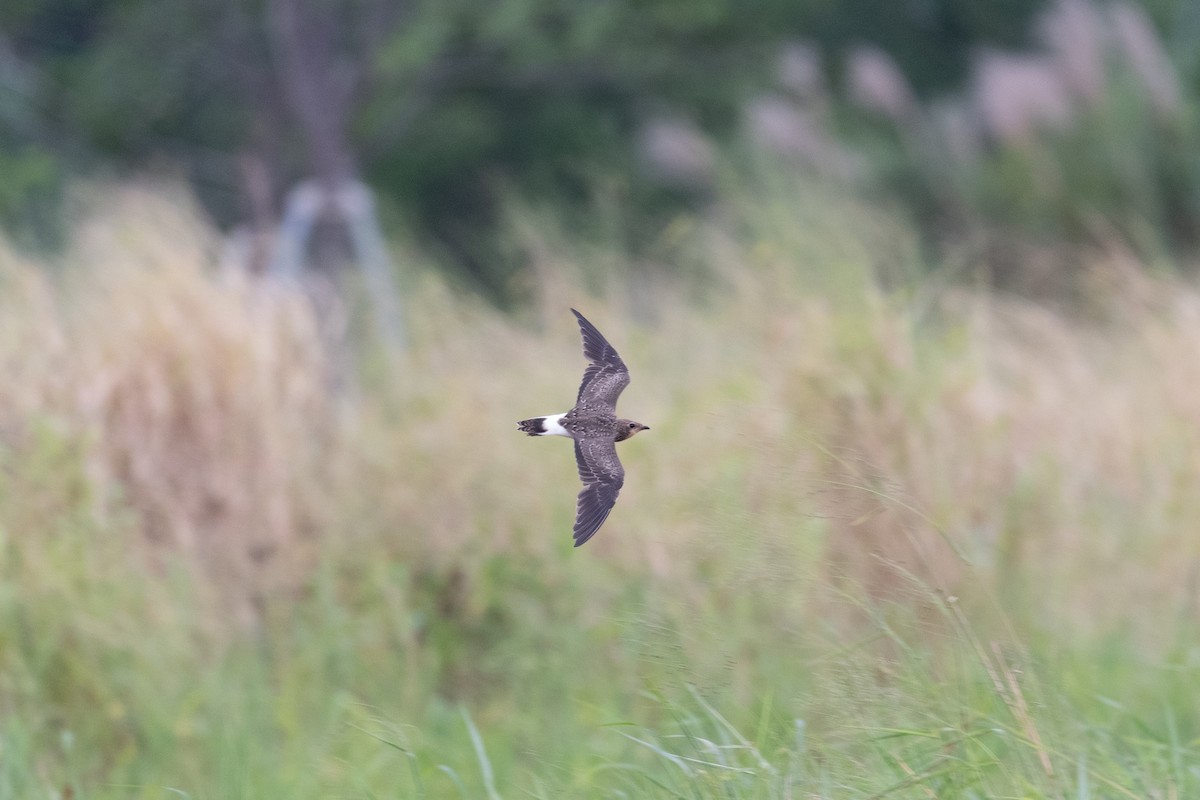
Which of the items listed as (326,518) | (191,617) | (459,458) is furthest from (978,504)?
(191,617)

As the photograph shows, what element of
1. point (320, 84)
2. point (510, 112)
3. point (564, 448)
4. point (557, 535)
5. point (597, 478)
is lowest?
point (557, 535)

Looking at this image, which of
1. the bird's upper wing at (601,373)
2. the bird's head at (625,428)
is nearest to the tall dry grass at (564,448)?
the bird's upper wing at (601,373)

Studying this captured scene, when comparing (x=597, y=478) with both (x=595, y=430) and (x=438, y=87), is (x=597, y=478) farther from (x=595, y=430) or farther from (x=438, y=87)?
(x=438, y=87)

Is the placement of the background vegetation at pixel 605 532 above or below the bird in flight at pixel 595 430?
below

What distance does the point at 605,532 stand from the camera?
3.81 meters

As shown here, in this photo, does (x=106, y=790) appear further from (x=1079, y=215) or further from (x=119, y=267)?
(x=1079, y=215)

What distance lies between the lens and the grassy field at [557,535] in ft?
8.48

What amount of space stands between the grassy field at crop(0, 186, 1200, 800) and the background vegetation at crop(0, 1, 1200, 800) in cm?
1

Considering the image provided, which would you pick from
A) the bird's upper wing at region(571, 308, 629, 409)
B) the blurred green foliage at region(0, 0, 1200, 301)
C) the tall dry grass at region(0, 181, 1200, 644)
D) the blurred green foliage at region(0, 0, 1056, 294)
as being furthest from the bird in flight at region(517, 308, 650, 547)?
the blurred green foliage at region(0, 0, 1056, 294)

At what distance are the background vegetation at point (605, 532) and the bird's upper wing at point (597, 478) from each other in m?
0.26

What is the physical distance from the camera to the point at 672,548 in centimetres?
356

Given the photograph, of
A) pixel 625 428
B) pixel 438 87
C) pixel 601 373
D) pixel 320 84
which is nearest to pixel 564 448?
pixel 601 373

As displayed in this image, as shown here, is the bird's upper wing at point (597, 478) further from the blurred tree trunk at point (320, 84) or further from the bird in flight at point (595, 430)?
the blurred tree trunk at point (320, 84)

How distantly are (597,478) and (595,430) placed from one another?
0.10 metres
